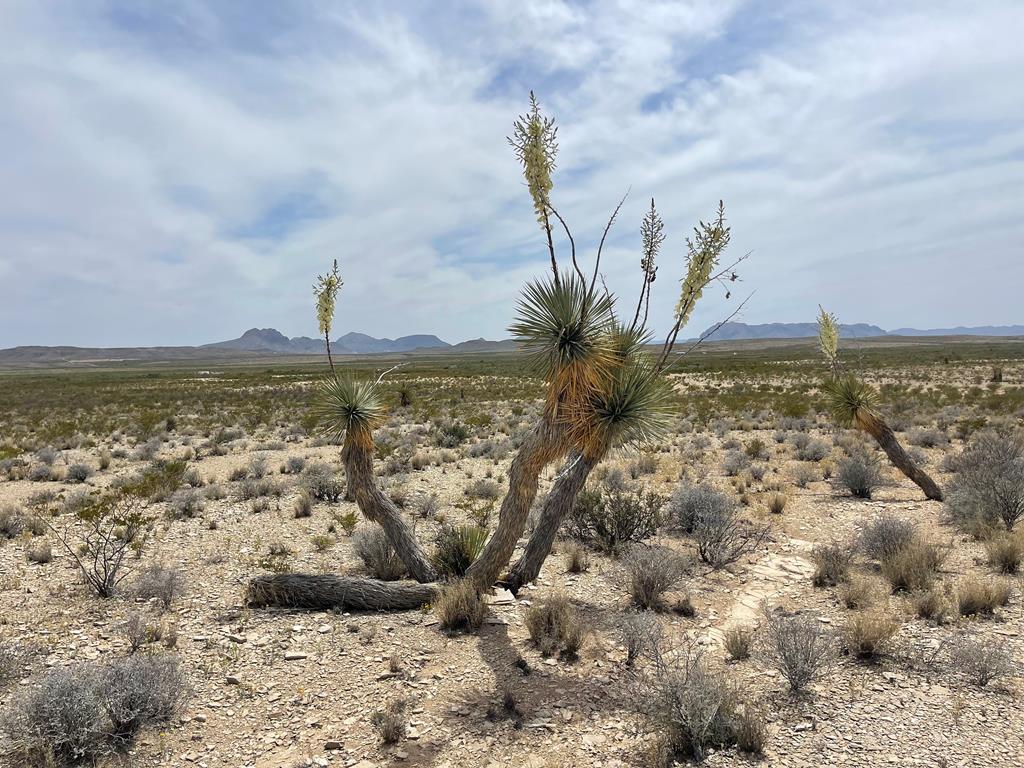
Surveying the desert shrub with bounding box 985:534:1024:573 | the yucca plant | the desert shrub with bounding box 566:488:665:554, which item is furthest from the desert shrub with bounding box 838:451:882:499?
the desert shrub with bounding box 566:488:665:554

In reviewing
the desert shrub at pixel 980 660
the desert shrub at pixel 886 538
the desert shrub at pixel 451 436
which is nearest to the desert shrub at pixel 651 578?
the desert shrub at pixel 980 660

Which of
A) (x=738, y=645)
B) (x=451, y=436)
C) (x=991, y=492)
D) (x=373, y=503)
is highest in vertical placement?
(x=373, y=503)

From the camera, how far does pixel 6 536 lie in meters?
9.42

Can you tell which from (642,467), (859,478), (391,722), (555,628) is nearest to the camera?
(391,722)

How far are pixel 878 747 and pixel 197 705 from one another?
17.5 ft

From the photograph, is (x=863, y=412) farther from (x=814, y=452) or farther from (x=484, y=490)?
(x=484, y=490)

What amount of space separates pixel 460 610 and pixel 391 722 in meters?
1.80

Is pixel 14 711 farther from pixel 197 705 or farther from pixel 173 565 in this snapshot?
pixel 173 565

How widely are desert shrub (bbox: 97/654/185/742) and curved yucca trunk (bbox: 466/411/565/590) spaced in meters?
3.13

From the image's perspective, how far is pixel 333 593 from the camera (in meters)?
6.77

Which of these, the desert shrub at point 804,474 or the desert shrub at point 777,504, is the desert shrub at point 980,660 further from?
the desert shrub at point 804,474

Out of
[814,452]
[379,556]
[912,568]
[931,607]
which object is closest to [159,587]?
[379,556]

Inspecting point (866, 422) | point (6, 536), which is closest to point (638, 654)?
point (866, 422)

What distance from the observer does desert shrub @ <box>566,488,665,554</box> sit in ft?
29.6
